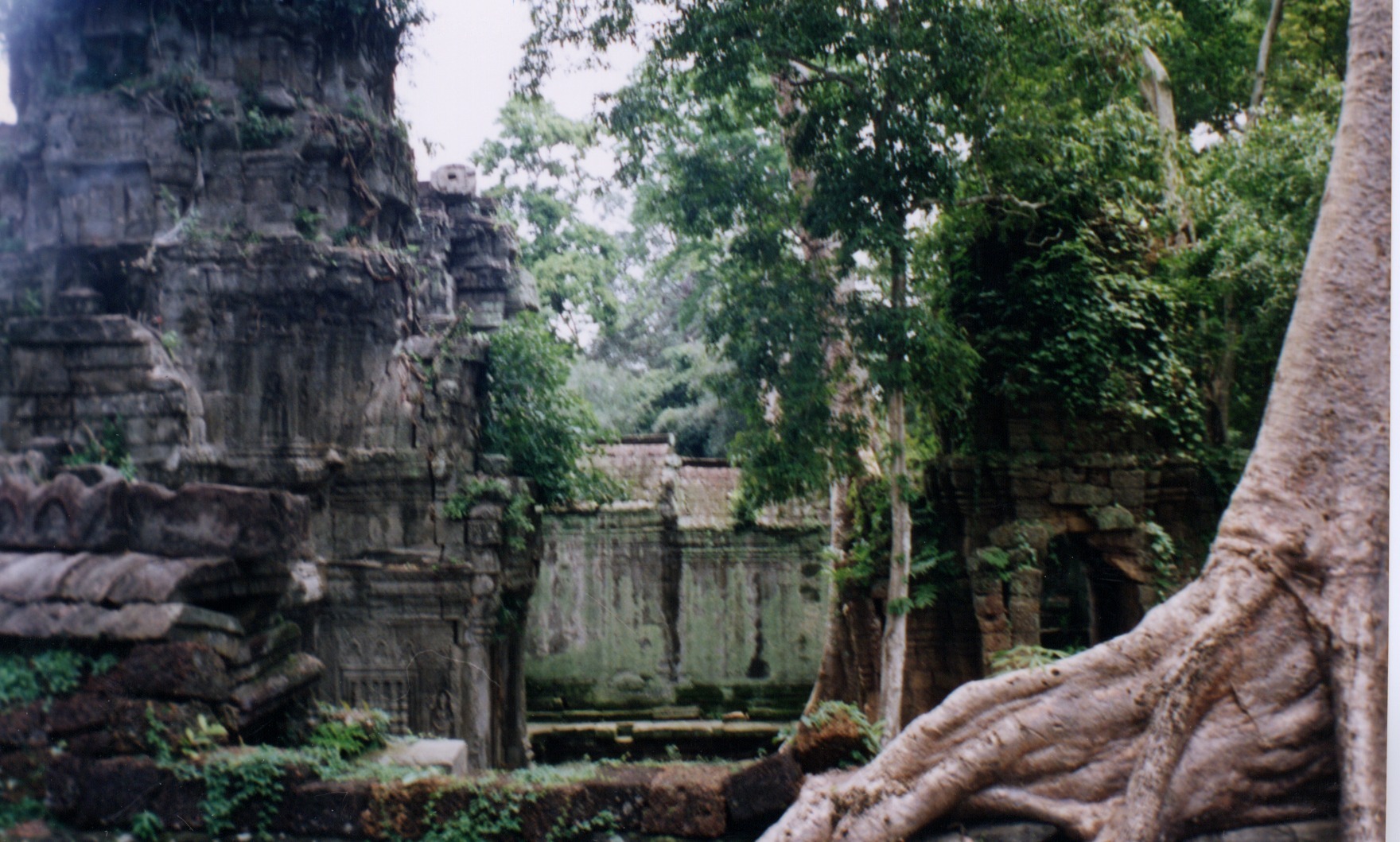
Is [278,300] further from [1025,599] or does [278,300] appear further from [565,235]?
[1025,599]

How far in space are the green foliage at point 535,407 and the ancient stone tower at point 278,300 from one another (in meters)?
0.12

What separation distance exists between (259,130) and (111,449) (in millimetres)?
1642

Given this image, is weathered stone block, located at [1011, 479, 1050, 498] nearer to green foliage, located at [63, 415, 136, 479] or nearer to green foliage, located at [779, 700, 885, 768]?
green foliage, located at [779, 700, 885, 768]

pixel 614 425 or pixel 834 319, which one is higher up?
pixel 834 319

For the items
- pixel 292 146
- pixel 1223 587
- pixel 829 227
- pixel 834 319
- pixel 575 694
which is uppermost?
pixel 292 146

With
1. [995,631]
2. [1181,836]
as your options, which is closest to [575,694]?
[995,631]

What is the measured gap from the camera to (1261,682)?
2.96 metres

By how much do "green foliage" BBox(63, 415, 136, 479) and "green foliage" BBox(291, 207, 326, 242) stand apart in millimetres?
1188

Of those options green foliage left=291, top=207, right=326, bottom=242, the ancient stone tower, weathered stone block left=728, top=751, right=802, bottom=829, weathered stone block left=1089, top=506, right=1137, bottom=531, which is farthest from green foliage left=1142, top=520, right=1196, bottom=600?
green foliage left=291, top=207, right=326, bottom=242

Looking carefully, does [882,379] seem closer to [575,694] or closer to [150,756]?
[150,756]

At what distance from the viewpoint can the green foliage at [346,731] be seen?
343 cm

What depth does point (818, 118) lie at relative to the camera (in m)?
4.28

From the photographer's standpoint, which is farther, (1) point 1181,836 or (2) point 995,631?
(2) point 995,631

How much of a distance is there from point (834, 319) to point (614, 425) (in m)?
1.23
